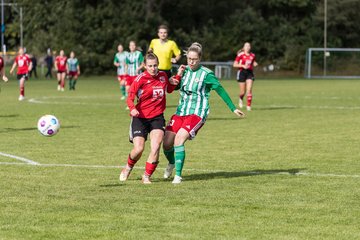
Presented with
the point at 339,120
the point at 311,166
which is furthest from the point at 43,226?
the point at 339,120

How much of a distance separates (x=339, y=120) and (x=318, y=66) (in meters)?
51.9

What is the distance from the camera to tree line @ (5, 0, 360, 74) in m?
76.9

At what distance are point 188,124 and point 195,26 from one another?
76543 mm

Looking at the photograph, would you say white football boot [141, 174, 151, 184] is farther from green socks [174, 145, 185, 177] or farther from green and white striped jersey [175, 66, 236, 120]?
green and white striped jersey [175, 66, 236, 120]

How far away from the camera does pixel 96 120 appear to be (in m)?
24.4

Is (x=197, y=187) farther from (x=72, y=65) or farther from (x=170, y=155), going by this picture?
(x=72, y=65)

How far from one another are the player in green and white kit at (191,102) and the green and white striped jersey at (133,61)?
18.5 meters

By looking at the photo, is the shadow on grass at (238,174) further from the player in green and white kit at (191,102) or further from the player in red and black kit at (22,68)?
the player in red and black kit at (22,68)

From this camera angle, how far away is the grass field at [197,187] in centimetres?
890

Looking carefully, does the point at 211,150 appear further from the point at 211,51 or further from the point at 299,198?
the point at 211,51

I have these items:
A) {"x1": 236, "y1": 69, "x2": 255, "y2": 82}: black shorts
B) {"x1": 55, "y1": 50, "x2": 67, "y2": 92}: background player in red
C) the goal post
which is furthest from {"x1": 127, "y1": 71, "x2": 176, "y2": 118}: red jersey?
the goal post

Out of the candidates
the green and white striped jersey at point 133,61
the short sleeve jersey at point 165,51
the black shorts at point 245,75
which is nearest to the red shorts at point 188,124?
the short sleeve jersey at point 165,51

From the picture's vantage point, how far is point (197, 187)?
1171 centimetres

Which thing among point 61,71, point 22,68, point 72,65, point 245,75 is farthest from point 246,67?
point 72,65
